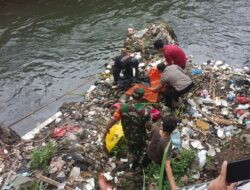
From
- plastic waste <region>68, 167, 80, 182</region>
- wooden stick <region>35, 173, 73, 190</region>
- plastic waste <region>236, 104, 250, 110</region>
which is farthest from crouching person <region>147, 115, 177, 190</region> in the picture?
plastic waste <region>236, 104, 250, 110</region>

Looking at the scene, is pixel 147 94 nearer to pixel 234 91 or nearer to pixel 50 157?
pixel 234 91

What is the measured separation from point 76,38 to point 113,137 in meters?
8.04

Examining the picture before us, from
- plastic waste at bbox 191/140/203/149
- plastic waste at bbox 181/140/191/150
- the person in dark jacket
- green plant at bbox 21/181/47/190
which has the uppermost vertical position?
the person in dark jacket

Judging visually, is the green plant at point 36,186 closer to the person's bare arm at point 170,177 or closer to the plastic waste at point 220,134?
the person's bare arm at point 170,177

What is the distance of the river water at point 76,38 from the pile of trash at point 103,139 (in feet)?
4.24

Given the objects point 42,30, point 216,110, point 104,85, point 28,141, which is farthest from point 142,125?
point 42,30

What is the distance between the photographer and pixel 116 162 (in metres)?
7.66

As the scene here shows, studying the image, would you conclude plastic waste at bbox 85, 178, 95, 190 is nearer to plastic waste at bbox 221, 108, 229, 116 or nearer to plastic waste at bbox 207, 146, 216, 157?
plastic waste at bbox 207, 146, 216, 157

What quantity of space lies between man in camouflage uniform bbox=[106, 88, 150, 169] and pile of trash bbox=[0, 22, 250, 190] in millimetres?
528

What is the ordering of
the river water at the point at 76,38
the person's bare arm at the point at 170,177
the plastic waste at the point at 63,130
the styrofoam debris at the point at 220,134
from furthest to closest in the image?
1. the river water at the point at 76,38
2. the plastic waste at the point at 63,130
3. the styrofoam debris at the point at 220,134
4. the person's bare arm at the point at 170,177

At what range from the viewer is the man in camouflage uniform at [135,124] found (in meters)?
6.64

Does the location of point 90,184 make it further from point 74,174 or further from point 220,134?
point 220,134

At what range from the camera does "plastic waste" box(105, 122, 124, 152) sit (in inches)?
302

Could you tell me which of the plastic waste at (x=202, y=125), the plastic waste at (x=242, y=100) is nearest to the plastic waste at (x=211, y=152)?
the plastic waste at (x=202, y=125)
